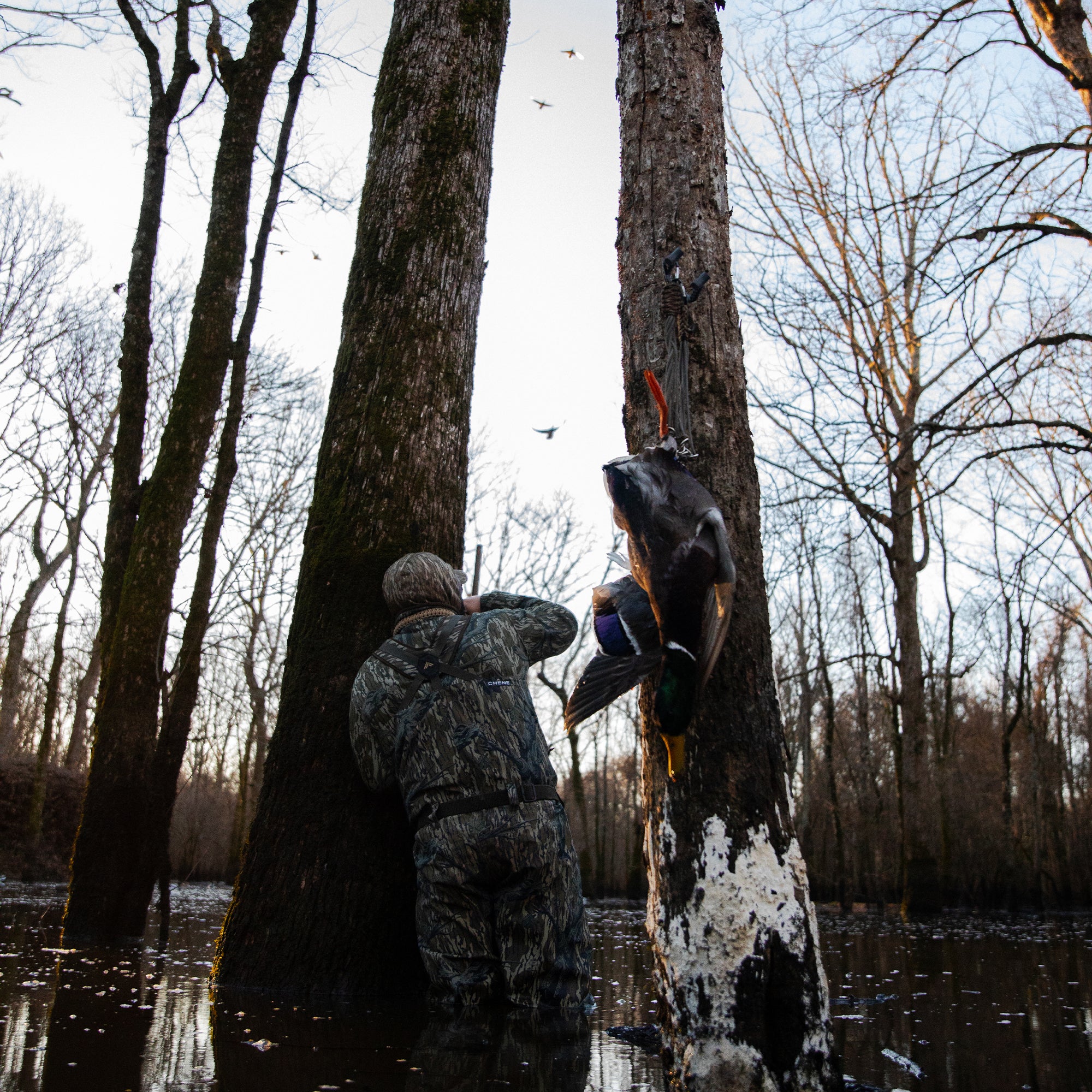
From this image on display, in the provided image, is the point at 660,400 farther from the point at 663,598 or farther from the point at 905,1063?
the point at 905,1063

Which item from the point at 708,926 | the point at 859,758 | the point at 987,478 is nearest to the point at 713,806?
the point at 708,926

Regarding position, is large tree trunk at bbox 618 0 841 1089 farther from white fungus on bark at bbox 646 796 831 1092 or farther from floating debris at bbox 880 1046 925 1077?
floating debris at bbox 880 1046 925 1077

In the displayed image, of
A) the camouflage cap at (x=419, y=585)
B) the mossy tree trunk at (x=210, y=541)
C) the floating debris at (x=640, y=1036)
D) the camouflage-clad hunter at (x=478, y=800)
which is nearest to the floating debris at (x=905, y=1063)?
the floating debris at (x=640, y=1036)

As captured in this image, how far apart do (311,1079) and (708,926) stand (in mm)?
1129

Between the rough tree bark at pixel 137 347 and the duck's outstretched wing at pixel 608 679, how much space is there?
5.56 m

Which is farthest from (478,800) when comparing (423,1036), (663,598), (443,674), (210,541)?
(210,541)

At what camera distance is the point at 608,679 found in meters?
2.07

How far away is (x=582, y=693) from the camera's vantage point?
6.83ft

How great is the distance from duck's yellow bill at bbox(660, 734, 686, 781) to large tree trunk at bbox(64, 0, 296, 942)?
5.16 meters

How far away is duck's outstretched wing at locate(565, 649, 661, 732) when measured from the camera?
2.06 meters

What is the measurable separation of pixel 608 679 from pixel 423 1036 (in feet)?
Result: 5.16

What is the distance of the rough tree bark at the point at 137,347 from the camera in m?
6.88

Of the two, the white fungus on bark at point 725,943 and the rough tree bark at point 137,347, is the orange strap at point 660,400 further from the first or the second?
the rough tree bark at point 137,347

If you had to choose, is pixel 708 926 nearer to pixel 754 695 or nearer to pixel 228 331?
pixel 754 695
